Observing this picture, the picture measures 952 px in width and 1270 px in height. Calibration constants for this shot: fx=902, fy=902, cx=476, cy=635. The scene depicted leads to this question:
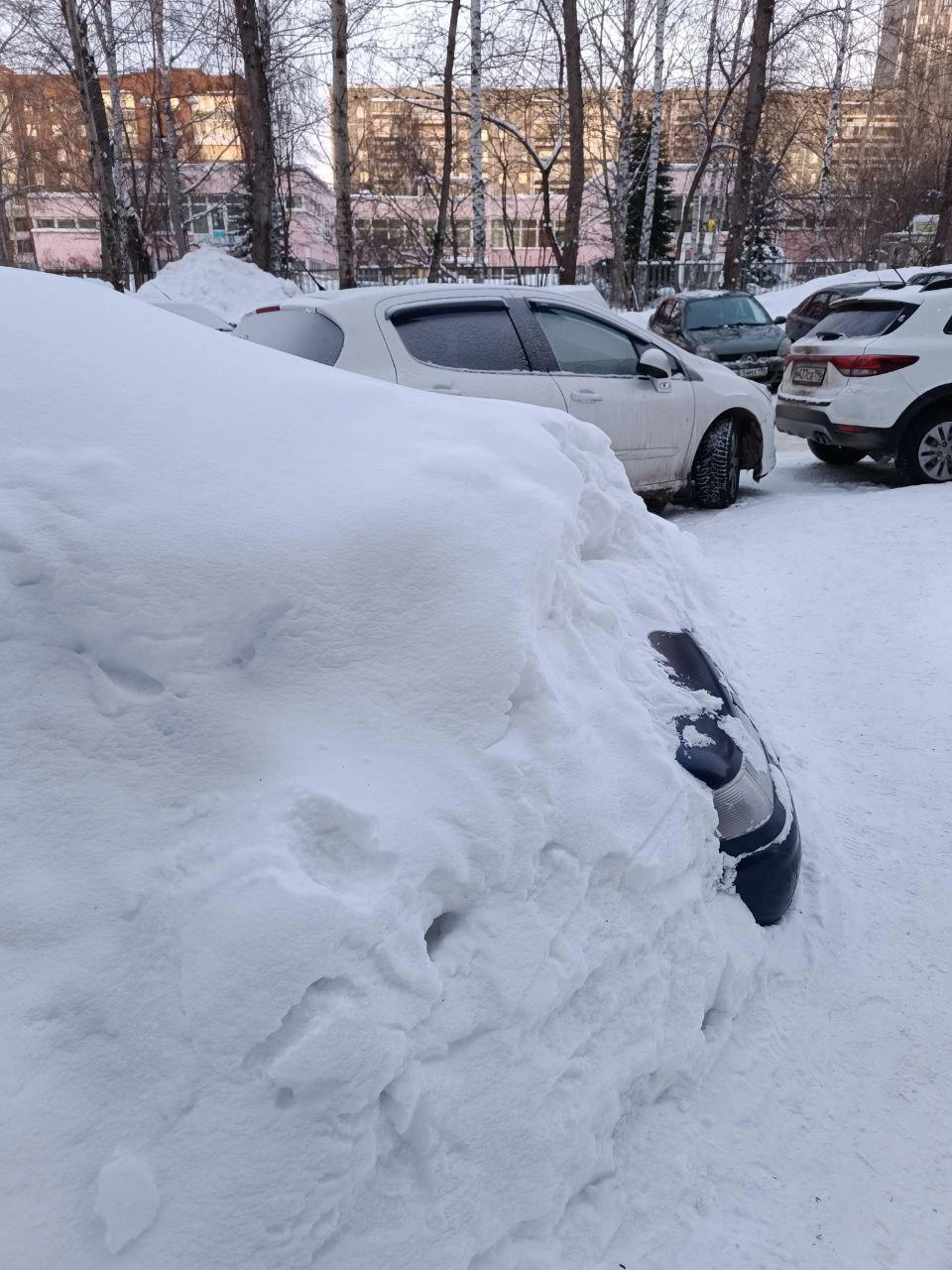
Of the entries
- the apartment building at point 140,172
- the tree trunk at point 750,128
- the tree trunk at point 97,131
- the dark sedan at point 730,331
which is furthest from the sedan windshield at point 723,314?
the apartment building at point 140,172

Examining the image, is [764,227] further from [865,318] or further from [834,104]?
[865,318]

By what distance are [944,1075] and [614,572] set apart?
159 cm

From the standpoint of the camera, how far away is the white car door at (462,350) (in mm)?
5816

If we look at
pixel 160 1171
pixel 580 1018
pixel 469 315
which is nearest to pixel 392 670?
pixel 580 1018

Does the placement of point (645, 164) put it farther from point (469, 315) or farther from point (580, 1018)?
point (580, 1018)

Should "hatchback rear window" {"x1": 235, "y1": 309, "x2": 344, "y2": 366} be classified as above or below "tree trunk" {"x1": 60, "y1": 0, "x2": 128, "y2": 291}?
below

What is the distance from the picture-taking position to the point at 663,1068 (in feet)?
6.25

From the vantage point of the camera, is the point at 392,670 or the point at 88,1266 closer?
the point at 88,1266

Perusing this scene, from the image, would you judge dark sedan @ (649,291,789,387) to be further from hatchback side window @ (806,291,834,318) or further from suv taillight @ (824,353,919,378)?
suv taillight @ (824,353,919,378)

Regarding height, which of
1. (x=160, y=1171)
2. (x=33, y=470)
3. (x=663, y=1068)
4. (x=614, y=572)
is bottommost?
(x=663, y=1068)

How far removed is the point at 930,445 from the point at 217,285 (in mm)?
15587

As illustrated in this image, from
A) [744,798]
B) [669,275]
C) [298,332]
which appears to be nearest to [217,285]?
[298,332]

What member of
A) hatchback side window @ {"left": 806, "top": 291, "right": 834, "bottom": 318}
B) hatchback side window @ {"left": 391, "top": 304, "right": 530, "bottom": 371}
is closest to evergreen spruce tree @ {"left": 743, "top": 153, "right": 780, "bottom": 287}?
hatchback side window @ {"left": 806, "top": 291, "right": 834, "bottom": 318}

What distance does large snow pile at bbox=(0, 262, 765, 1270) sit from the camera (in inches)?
53.7
